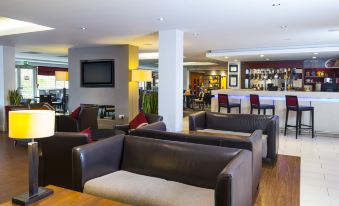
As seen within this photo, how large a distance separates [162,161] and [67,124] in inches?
154

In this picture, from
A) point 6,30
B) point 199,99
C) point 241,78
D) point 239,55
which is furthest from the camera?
point 199,99

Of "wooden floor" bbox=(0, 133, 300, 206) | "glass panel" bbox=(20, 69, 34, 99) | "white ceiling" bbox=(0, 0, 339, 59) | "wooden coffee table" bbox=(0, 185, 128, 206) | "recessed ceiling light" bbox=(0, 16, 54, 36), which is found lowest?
"wooden floor" bbox=(0, 133, 300, 206)

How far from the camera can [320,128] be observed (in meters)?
7.34

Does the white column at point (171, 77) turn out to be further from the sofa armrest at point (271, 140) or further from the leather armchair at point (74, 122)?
the leather armchair at point (74, 122)

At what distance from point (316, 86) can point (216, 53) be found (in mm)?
3741

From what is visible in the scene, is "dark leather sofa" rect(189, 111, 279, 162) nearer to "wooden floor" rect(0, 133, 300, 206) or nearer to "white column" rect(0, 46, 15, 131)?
"wooden floor" rect(0, 133, 300, 206)

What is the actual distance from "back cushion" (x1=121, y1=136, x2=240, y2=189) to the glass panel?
38.5ft

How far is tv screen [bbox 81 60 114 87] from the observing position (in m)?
8.29

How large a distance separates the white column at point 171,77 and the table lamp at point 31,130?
353 cm

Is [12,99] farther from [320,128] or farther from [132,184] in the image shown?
[320,128]

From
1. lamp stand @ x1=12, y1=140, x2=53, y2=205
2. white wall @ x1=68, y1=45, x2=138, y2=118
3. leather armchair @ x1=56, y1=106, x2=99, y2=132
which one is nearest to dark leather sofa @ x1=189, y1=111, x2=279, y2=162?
leather armchair @ x1=56, y1=106, x2=99, y2=132

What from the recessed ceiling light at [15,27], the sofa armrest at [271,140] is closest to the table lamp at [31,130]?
the sofa armrest at [271,140]

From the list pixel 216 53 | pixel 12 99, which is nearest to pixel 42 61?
pixel 12 99

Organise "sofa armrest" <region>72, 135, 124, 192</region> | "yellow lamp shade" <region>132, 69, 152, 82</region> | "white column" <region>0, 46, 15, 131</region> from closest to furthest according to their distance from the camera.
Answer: "sofa armrest" <region>72, 135, 124, 192</region>
"yellow lamp shade" <region>132, 69, 152, 82</region>
"white column" <region>0, 46, 15, 131</region>
